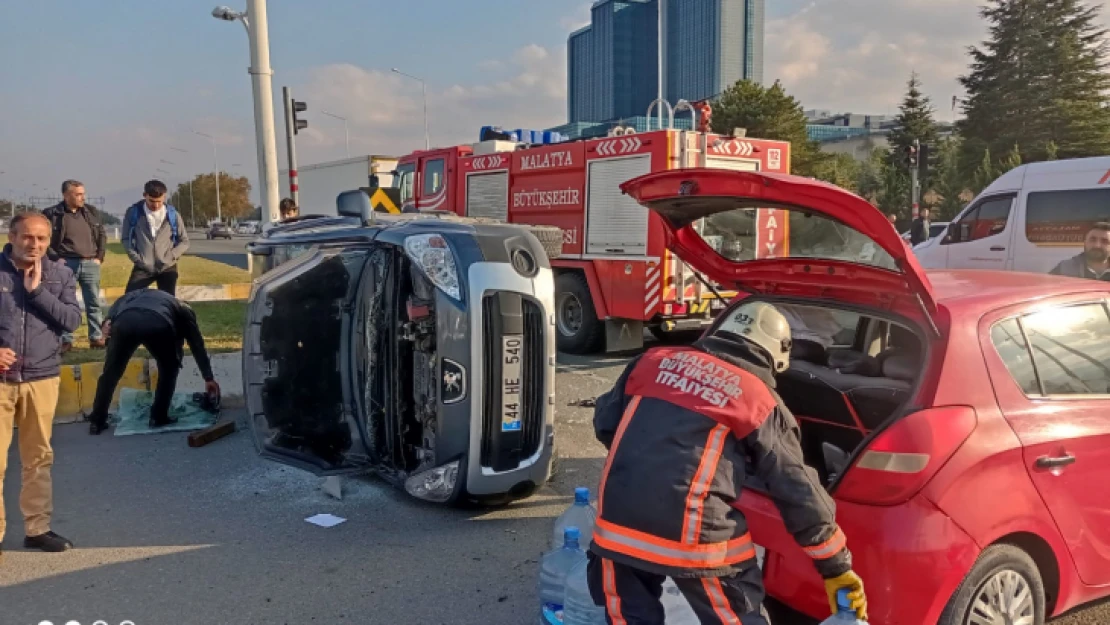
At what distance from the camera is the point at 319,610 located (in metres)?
3.55

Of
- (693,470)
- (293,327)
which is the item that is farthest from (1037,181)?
(693,470)

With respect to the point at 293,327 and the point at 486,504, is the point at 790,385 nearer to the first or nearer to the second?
the point at 486,504

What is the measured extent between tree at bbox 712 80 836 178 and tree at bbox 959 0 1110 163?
39.6 ft

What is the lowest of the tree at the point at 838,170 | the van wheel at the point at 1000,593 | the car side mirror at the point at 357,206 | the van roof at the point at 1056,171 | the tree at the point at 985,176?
the van wheel at the point at 1000,593

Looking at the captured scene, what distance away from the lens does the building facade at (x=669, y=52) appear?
153ft

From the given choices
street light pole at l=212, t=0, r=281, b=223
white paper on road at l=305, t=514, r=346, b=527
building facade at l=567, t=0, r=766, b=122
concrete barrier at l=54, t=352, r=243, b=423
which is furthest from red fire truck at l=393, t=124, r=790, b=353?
building facade at l=567, t=0, r=766, b=122

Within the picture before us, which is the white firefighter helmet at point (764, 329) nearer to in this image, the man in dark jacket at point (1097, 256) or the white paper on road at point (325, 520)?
the white paper on road at point (325, 520)

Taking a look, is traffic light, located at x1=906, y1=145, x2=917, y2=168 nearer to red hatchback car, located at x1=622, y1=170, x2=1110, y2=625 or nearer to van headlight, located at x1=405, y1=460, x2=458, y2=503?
red hatchback car, located at x1=622, y1=170, x2=1110, y2=625

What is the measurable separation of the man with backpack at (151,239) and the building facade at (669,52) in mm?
39638

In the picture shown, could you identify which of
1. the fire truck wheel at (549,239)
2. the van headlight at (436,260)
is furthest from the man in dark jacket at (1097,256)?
the van headlight at (436,260)

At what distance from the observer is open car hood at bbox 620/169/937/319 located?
2645 millimetres

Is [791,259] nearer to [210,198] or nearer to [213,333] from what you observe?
[213,333]

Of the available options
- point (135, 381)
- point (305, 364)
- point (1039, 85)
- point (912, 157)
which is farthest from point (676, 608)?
point (1039, 85)

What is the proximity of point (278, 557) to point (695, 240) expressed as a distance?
271cm
